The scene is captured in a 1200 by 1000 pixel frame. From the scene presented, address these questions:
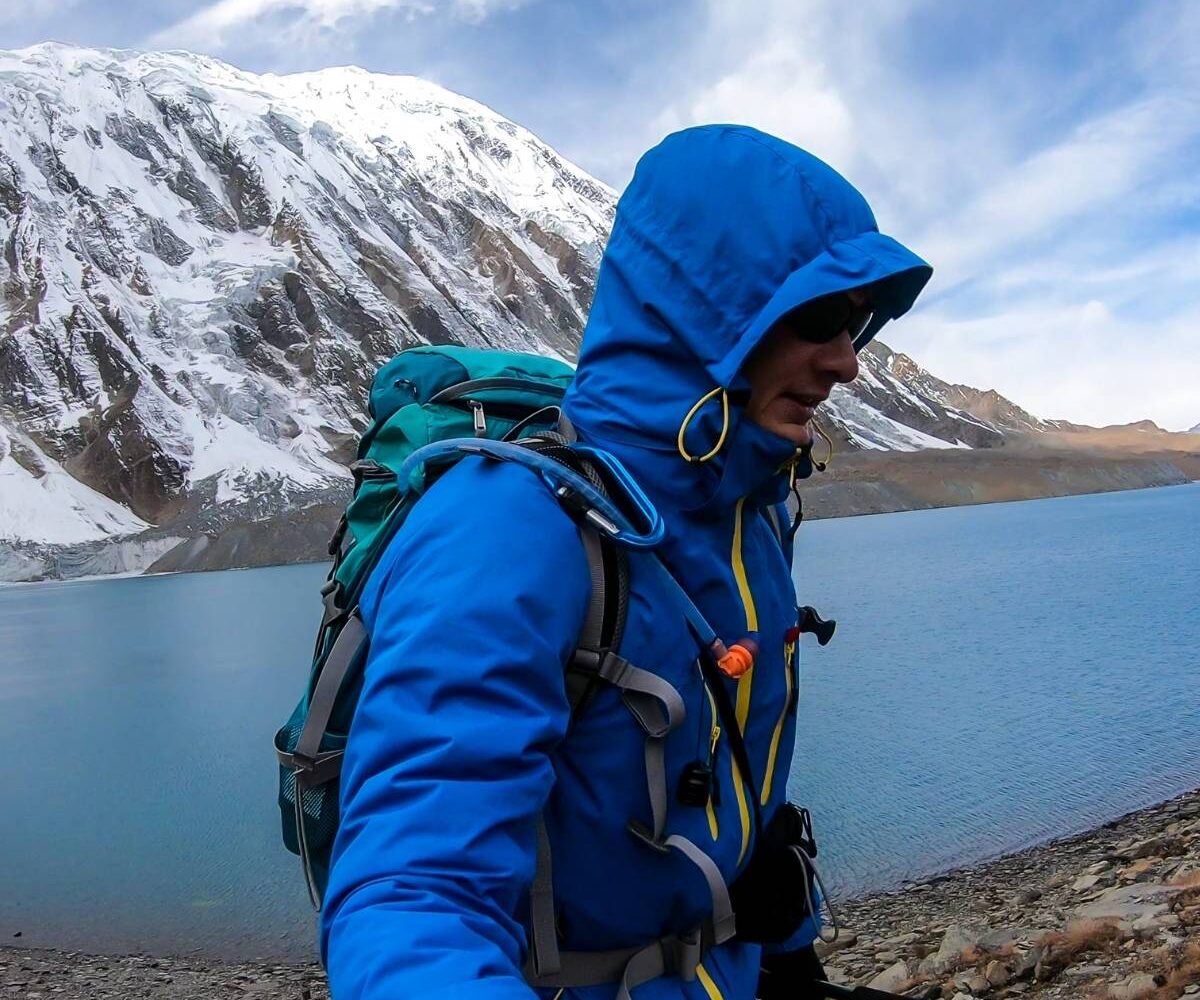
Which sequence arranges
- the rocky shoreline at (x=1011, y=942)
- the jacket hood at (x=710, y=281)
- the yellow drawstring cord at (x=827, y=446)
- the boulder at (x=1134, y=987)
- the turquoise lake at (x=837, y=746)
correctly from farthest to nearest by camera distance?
the turquoise lake at (x=837, y=746)
the rocky shoreline at (x=1011, y=942)
the boulder at (x=1134, y=987)
the yellow drawstring cord at (x=827, y=446)
the jacket hood at (x=710, y=281)

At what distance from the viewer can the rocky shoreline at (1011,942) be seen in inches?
208

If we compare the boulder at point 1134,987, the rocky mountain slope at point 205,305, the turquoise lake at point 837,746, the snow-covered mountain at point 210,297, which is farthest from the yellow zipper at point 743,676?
the snow-covered mountain at point 210,297

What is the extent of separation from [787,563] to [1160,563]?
4203 cm

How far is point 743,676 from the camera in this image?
1.73 m

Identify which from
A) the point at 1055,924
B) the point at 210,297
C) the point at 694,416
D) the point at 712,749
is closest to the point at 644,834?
the point at 712,749

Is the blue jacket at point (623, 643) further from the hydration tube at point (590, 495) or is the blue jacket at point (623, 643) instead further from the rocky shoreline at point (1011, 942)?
the rocky shoreline at point (1011, 942)

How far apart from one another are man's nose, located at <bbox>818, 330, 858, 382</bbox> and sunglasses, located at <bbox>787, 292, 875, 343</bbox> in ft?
0.04

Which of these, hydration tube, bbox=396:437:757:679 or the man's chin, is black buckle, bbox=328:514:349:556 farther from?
the man's chin

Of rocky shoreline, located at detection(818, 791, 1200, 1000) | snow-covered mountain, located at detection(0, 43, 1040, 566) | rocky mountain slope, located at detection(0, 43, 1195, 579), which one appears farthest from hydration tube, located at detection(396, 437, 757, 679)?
snow-covered mountain, located at detection(0, 43, 1040, 566)

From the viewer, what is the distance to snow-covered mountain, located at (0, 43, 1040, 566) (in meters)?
117

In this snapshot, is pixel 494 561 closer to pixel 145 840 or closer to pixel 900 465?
pixel 145 840

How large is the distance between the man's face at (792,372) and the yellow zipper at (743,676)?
0.15m

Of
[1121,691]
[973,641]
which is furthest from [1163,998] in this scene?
[973,641]

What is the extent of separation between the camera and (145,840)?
14.1 m
